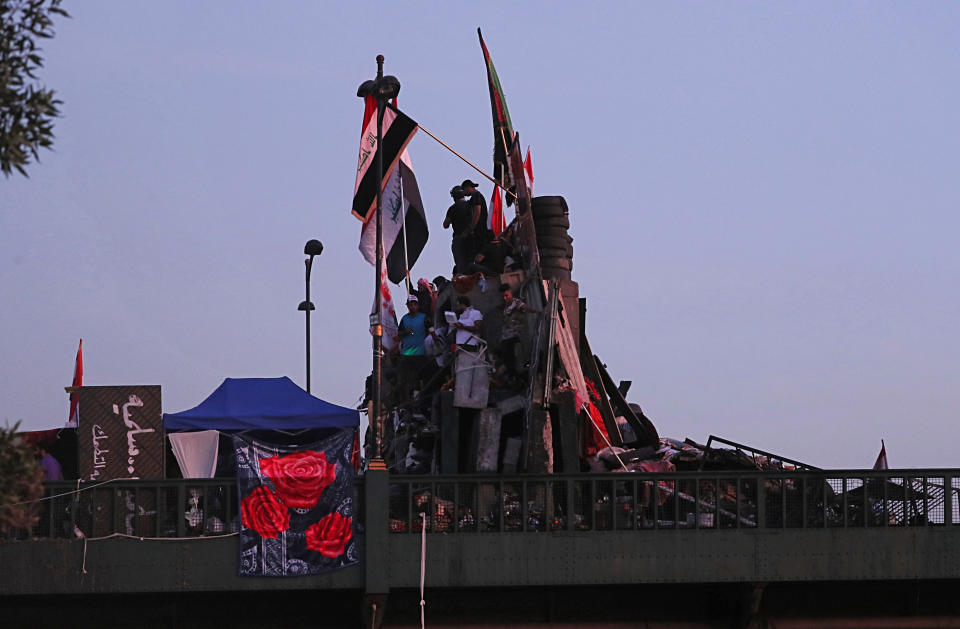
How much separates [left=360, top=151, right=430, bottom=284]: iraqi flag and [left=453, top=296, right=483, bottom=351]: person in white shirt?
2.58 metres

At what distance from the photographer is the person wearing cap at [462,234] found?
2816cm

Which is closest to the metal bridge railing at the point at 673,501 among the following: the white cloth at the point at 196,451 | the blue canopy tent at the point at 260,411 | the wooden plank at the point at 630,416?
the blue canopy tent at the point at 260,411

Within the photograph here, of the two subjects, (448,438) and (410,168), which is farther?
(410,168)

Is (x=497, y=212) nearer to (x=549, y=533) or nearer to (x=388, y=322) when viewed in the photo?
(x=388, y=322)

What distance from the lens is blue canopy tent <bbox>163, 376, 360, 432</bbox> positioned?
22719 mm

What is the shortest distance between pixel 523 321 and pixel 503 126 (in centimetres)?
606

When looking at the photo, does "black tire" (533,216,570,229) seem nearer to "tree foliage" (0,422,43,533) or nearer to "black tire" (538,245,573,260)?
"black tire" (538,245,573,260)

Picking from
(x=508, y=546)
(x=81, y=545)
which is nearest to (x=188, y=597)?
(x=81, y=545)

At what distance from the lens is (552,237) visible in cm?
2631

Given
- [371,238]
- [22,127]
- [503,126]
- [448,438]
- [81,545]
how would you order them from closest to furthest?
1. [22,127]
2. [81,545]
3. [448,438]
4. [371,238]
5. [503,126]

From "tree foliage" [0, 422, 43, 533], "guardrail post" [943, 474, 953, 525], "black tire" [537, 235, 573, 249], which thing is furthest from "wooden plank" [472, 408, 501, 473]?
"tree foliage" [0, 422, 43, 533]

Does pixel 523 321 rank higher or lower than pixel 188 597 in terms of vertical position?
higher

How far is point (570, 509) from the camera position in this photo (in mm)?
21094

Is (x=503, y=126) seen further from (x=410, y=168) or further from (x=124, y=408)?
(x=124, y=408)
